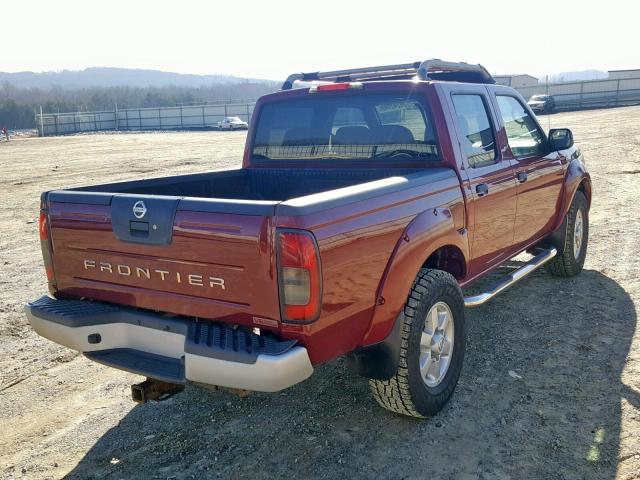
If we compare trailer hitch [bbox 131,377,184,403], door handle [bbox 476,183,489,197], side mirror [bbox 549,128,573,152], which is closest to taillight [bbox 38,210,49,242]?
trailer hitch [bbox 131,377,184,403]

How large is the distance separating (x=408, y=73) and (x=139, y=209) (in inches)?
101

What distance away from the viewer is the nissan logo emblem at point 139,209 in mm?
3016

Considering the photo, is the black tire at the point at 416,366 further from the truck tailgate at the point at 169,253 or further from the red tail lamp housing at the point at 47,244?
the red tail lamp housing at the point at 47,244

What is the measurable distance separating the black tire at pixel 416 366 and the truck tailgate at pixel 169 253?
93 cm

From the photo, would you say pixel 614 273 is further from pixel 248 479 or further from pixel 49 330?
pixel 49 330

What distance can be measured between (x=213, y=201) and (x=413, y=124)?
1.89 metres

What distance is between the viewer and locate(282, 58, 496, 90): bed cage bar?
4504mm

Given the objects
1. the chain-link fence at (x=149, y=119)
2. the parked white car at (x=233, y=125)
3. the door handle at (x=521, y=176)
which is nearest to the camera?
the door handle at (x=521, y=176)

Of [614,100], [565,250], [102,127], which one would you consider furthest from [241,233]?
[102,127]

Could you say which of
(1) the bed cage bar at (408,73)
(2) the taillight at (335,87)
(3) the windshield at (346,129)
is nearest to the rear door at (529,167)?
(1) the bed cage bar at (408,73)

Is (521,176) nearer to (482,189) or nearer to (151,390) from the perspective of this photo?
(482,189)

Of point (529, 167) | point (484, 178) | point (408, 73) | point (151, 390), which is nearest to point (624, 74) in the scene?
point (529, 167)

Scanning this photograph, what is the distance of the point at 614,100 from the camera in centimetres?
4634

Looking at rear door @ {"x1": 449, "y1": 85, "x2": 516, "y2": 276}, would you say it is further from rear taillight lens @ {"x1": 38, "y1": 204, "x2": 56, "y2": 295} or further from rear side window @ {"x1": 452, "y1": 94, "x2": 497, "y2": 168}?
rear taillight lens @ {"x1": 38, "y1": 204, "x2": 56, "y2": 295}
